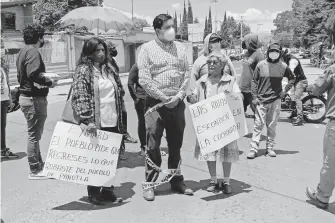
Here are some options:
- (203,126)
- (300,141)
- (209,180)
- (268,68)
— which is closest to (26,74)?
(203,126)

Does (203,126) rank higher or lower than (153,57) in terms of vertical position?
lower

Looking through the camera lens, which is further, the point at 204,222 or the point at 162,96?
the point at 162,96

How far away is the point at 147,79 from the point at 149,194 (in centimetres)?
132

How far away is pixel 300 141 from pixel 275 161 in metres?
1.69

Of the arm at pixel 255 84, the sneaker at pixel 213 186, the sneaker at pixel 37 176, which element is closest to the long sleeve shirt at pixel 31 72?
the sneaker at pixel 37 176

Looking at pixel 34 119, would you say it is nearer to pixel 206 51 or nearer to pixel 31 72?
pixel 31 72

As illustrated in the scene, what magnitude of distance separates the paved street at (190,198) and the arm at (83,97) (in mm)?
1021

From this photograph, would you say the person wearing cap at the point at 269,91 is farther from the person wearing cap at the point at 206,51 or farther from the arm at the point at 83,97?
the arm at the point at 83,97

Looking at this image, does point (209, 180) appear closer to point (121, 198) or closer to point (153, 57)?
point (121, 198)

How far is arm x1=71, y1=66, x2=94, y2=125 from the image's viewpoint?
4.34 meters

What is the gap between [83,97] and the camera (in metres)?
4.34

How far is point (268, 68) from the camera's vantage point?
6.51 metres

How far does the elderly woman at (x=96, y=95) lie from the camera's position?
435cm

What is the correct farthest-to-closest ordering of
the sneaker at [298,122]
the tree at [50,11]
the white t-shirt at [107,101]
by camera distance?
1. the tree at [50,11]
2. the sneaker at [298,122]
3. the white t-shirt at [107,101]
